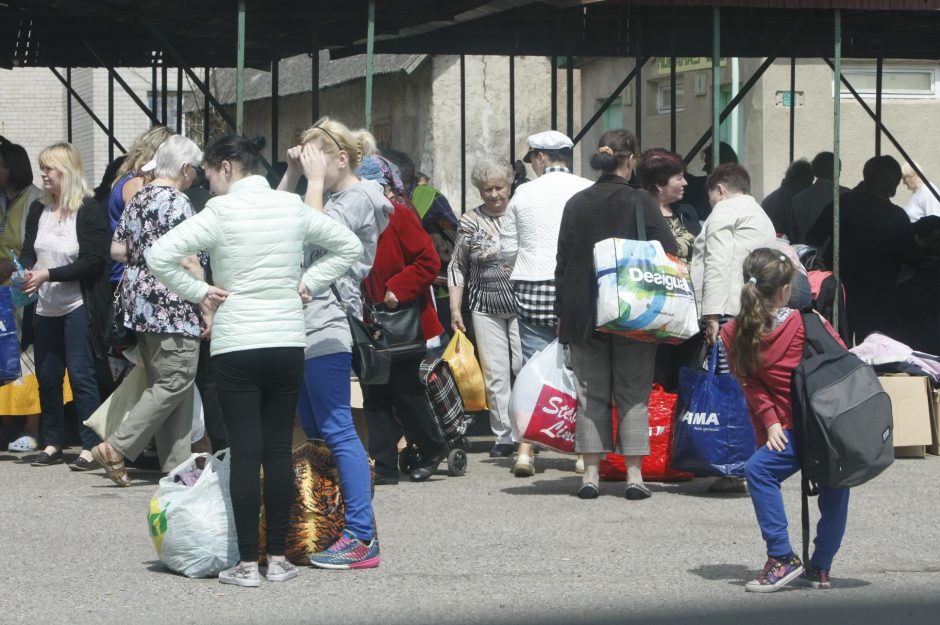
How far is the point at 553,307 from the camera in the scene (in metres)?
8.40

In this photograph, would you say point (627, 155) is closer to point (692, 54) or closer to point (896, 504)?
point (896, 504)

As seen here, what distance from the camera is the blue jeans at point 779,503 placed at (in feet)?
18.4

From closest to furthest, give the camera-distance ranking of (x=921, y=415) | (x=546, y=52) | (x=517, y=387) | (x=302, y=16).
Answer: (x=517, y=387), (x=921, y=415), (x=302, y=16), (x=546, y=52)

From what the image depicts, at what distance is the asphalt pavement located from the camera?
212 inches

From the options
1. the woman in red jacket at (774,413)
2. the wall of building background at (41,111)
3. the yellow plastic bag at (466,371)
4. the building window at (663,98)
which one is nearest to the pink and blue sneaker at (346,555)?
the woman in red jacket at (774,413)

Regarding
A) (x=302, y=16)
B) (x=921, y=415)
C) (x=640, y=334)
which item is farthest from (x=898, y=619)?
(x=302, y=16)

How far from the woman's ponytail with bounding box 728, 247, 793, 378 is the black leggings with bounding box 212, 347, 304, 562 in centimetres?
159

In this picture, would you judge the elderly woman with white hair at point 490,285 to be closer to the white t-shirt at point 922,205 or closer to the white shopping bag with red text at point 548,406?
the white shopping bag with red text at point 548,406

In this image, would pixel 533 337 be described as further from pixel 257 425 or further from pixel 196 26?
pixel 196 26

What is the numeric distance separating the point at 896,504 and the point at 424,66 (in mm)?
18279

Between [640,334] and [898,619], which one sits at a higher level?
[640,334]

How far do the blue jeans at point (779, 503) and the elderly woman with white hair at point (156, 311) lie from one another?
3265 mm

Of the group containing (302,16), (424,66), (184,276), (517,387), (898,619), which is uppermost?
(424,66)

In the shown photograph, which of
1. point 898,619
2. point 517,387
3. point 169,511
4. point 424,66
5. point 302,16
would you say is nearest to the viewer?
point 898,619
